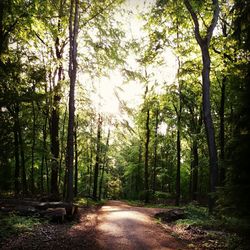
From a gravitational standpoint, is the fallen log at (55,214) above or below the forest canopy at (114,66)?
below

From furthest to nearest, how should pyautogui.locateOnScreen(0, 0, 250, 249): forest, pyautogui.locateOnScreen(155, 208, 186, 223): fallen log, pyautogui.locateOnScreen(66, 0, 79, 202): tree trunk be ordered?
pyautogui.locateOnScreen(155, 208, 186, 223): fallen log, pyautogui.locateOnScreen(66, 0, 79, 202): tree trunk, pyautogui.locateOnScreen(0, 0, 250, 249): forest

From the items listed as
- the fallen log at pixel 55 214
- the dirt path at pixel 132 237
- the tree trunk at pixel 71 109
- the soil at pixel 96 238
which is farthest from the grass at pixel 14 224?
the tree trunk at pixel 71 109

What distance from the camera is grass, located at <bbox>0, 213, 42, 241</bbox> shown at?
8300 millimetres

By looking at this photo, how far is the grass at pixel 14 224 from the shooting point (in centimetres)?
830

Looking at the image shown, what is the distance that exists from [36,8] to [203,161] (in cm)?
1806

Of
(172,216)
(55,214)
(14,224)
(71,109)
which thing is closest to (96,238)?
(55,214)

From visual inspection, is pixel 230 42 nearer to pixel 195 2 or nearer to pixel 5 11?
pixel 195 2

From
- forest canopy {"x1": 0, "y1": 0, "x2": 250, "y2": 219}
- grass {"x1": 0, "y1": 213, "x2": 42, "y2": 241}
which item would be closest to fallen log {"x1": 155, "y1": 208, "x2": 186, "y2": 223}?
forest canopy {"x1": 0, "y1": 0, "x2": 250, "y2": 219}

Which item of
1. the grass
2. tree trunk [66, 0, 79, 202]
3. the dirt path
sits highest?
tree trunk [66, 0, 79, 202]

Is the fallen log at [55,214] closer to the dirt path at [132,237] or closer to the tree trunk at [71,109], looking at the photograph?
the dirt path at [132,237]

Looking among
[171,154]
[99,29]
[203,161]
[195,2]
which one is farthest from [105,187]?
[195,2]

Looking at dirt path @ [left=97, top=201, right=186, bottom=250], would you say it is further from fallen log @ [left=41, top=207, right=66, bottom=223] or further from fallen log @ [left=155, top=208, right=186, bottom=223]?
fallen log @ [left=155, top=208, right=186, bottom=223]

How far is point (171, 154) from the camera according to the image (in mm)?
40094

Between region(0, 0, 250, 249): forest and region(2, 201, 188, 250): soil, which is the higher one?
region(0, 0, 250, 249): forest
